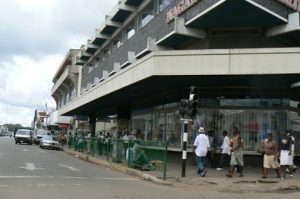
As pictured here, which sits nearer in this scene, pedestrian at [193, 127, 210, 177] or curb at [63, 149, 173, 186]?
curb at [63, 149, 173, 186]

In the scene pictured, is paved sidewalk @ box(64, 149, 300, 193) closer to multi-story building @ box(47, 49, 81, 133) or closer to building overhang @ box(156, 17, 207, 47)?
building overhang @ box(156, 17, 207, 47)

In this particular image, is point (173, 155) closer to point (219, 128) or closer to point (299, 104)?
point (219, 128)

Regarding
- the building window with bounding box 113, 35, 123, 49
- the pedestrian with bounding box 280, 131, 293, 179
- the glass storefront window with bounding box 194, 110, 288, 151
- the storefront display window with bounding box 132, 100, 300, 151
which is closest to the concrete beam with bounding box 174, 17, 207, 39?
the storefront display window with bounding box 132, 100, 300, 151

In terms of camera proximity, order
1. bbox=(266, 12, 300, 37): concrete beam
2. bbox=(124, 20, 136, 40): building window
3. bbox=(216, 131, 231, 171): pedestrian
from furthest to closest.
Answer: bbox=(124, 20, 136, 40): building window < bbox=(216, 131, 231, 171): pedestrian < bbox=(266, 12, 300, 37): concrete beam

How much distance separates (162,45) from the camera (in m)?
27.3

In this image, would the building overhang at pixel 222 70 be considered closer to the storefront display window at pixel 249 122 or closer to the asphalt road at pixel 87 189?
the storefront display window at pixel 249 122

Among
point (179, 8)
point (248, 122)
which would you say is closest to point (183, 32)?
point (179, 8)

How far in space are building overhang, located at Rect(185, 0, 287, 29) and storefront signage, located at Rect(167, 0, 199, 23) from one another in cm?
75

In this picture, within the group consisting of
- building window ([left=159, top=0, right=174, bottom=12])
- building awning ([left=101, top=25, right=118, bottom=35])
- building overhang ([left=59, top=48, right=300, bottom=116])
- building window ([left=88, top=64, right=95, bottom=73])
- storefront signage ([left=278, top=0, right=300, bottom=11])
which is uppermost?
building awning ([left=101, top=25, right=118, bottom=35])

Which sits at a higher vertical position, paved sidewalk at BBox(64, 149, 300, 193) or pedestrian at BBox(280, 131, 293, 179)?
pedestrian at BBox(280, 131, 293, 179)

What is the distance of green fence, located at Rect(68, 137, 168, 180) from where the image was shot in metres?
19.4

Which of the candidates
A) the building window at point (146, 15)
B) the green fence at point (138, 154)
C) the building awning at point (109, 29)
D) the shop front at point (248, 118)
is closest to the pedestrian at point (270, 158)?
the green fence at point (138, 154)

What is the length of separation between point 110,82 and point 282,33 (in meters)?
11.1

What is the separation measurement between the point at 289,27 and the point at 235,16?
2.37 metres
